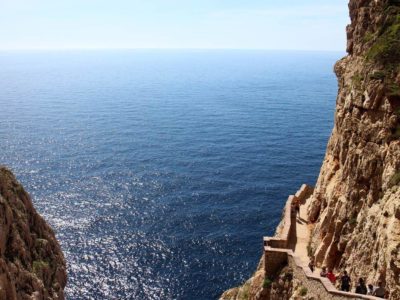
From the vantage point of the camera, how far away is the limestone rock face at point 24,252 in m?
30.8

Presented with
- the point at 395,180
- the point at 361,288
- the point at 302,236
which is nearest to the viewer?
the point at 361,288

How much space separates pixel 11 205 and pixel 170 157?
189 feet

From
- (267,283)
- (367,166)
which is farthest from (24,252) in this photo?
(367,166)

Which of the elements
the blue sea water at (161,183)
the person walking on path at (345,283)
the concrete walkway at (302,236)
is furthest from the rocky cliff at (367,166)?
the blue sea water at (161,183)

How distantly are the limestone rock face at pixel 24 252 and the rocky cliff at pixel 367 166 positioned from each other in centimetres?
1695

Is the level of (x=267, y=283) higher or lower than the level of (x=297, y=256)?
lower

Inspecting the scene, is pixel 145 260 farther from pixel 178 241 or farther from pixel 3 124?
pixel 3 124

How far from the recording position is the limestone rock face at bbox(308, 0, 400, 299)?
2294cm

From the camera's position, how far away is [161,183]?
78.8m

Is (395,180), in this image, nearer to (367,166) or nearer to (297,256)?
(367,166)

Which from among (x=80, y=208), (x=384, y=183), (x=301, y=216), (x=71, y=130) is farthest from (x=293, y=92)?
(x=384, y=183)

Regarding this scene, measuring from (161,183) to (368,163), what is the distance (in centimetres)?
5529

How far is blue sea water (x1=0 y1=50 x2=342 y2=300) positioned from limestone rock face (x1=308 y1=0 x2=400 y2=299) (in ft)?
81.8

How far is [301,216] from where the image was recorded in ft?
124
